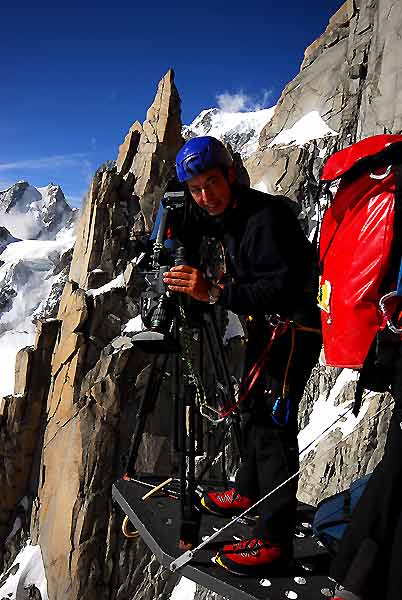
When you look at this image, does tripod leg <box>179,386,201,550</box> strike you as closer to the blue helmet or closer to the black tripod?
the black tripod

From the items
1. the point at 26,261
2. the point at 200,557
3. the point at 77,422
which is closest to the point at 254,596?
the point at 200,557

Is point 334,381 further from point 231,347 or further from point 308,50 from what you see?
point 308,50

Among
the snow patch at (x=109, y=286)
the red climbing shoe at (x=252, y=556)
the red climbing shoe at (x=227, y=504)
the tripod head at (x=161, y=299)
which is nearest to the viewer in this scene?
the red climbing shoe at (x=252, y=556)

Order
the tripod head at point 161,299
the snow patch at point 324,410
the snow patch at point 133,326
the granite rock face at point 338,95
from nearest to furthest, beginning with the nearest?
the tripod head at point 161,299 < the snow patch at point 324,410 < the granite rock face at point 338,95 < the snow patch at point 133,326

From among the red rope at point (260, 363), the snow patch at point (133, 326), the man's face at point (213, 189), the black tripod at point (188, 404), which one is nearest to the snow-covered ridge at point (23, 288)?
the snow patch at point (133, 326)

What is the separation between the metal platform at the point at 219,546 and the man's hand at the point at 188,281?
1.78 metres

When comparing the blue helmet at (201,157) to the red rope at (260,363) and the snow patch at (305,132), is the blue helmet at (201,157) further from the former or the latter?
the snow patch at (305,132)

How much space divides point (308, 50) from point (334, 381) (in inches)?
1155

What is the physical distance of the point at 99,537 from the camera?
80.3 ft

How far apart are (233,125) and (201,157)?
130 m

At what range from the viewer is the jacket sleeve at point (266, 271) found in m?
2.98

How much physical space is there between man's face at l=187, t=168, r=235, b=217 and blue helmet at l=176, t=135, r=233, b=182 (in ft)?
0.15

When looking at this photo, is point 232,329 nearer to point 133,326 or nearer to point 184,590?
point 133,326

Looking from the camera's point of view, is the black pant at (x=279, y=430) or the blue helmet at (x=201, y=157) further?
the blue helmet at (x=201, y=157)
